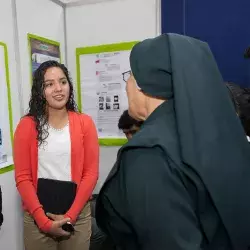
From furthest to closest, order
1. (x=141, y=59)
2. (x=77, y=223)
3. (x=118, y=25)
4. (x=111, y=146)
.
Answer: (x=111, y=146), (x=118, y=25), (x=77, y=223), (x=141, y=59)

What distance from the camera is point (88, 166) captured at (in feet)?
5.22

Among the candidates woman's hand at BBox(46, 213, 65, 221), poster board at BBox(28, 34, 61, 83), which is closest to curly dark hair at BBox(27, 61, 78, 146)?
poster board at BBox(28, 34, 61, 83)

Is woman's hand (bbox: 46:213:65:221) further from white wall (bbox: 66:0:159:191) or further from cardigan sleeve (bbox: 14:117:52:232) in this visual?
white wall (bbox: 66:0:159:191)

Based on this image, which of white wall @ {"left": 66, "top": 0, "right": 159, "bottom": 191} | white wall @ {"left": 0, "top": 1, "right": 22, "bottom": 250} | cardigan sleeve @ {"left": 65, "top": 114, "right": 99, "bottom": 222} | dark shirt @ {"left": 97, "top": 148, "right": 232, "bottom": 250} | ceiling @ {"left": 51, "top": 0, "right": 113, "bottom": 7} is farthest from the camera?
ceiling @ {"left": 51, "top": 0, "right": 113, "bottom": 7}

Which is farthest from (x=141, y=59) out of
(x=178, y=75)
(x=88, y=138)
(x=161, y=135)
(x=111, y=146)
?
(x=111, y=146)

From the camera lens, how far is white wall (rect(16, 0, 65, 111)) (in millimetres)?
1756

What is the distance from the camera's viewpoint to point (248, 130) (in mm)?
1444

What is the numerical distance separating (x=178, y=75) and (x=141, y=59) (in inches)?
4.7

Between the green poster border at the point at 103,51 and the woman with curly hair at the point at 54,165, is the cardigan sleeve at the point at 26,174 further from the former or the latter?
the green poster border at the point at 103,51

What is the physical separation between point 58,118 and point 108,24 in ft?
2.82

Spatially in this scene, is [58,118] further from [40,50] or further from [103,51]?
[103,51]

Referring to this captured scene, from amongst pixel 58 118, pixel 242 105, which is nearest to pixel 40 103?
pixel 58 118


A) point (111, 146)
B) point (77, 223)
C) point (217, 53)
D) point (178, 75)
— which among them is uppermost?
point (217, 53)

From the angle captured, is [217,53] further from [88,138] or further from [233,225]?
[233,225]
